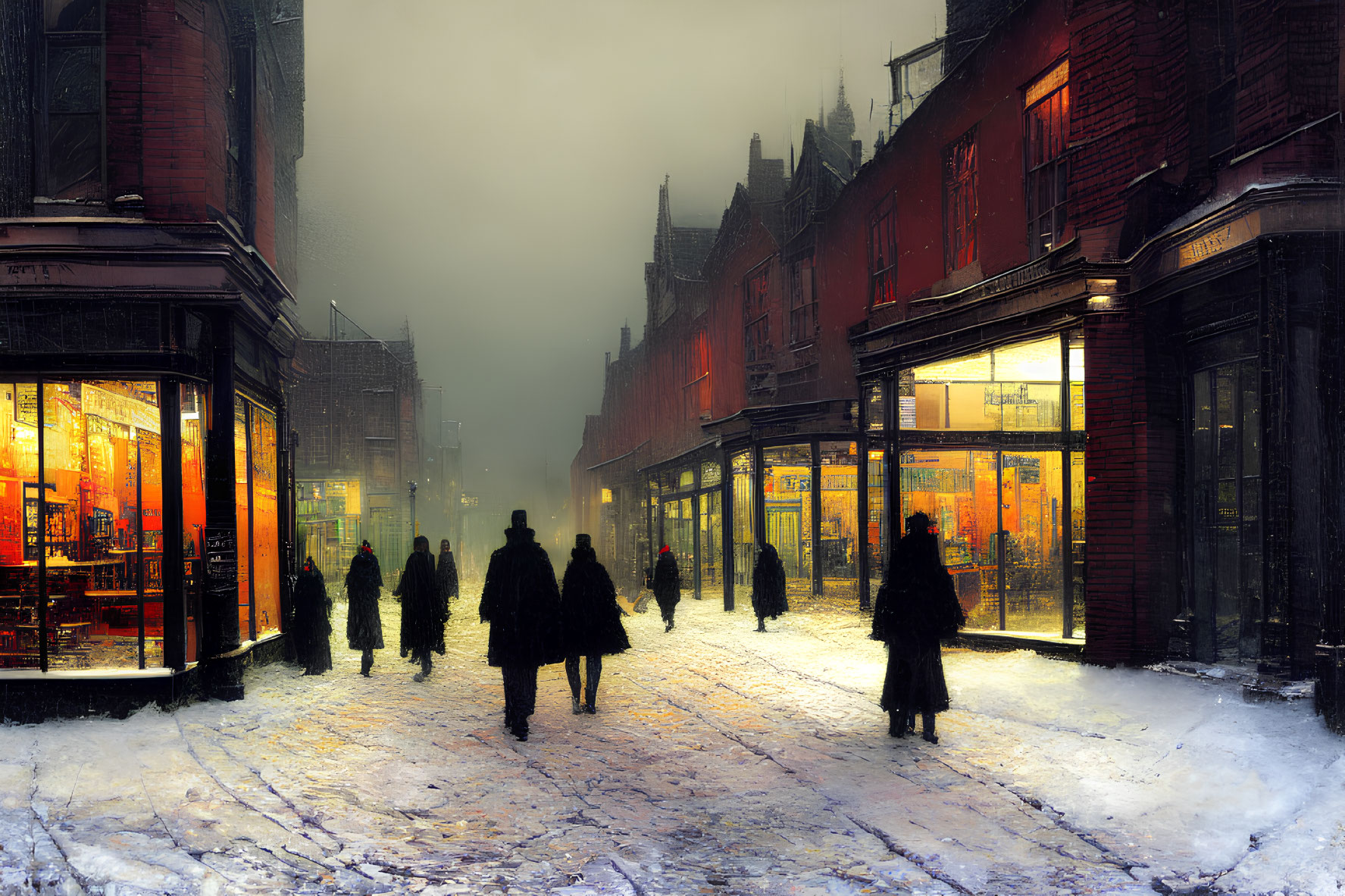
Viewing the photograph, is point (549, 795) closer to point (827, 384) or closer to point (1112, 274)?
point (1112, 274)

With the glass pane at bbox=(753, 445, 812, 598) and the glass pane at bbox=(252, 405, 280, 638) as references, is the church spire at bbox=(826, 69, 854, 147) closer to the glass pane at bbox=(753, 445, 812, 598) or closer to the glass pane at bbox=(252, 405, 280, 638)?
the glass pane at bbox=(753, 445, 812, 598)

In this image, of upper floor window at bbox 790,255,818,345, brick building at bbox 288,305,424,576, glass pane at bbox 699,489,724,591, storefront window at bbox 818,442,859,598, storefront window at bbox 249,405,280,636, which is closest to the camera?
storefront window at bbox 249,405,280,636

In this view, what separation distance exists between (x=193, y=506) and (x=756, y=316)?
17.8 m

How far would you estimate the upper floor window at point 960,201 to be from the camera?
14.3 metres

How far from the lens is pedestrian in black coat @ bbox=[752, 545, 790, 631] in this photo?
16938 millimetres

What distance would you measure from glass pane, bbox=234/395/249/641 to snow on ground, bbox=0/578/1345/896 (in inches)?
84.2

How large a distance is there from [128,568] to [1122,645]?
11.2 metres

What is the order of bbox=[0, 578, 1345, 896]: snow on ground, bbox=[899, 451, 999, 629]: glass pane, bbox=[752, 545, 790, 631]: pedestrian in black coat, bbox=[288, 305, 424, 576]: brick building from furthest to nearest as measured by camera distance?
bbox=[288, 305, 424, 576]: brick building → bbox=[752, 545, 790, 631]: pedestrian in black coat → bbox=[899, 451, 999, 629]: glass pane → bbox=[0, 578, 1345, 896]: snow on ground

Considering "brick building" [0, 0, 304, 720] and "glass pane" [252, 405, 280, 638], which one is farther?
"glass pane" [252, 405, 280, 638]

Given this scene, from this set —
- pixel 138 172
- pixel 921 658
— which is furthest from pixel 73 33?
pixel 921 658

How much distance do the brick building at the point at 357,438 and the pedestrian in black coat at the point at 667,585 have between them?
2336 cm

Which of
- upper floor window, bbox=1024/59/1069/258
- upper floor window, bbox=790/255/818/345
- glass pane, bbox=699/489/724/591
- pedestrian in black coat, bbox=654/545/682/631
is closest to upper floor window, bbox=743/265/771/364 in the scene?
upper floor window, bbox=790/255/818/345

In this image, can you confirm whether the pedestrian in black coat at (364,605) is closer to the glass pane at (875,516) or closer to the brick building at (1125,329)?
the brick building at (1125,329)

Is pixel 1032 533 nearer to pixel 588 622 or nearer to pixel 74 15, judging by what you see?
pixel 588 622
